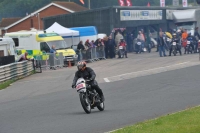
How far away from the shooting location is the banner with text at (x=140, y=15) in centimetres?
4692

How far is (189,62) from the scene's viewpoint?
31375 mm

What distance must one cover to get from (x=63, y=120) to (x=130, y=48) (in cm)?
3469

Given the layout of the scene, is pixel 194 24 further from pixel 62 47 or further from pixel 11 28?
pixel 11 28

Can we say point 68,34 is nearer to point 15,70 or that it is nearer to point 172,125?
point 15,70

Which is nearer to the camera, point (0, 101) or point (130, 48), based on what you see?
point (0, 101)

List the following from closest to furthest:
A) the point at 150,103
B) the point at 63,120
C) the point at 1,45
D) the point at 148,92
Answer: the point at 63,120, the point at 150,103, the point at 148,92, the point at 1,45

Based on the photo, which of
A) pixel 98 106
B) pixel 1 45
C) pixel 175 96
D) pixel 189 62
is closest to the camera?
pixel 98 106

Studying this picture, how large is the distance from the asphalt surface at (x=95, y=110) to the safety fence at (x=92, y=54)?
9138 millimetres

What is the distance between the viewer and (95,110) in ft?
51.5

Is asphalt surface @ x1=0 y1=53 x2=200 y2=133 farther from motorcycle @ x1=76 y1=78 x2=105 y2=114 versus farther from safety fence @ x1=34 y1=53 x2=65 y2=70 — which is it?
safety fence @ x1=34 y1=53 x2=65 y2=70

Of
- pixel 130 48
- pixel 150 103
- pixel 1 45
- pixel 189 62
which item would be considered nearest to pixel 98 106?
pixel 150 103

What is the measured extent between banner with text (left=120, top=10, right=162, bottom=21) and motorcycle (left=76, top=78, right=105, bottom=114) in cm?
3180

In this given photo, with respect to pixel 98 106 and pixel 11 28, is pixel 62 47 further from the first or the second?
pixel 11 28

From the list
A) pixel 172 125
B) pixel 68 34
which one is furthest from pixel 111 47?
pixel 172 125
